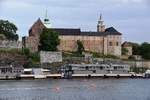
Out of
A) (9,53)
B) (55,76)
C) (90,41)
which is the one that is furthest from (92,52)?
(55,76)

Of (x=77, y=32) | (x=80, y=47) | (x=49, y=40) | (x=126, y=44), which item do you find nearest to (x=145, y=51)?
(x=126, y=44)

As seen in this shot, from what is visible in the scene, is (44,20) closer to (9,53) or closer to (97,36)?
(97,36)

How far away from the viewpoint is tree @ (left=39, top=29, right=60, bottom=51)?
140250 millimetres

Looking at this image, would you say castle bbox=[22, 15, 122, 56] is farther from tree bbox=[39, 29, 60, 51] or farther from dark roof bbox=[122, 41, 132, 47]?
dark roof bbox=[122, 41, 132, 47]

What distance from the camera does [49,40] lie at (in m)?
140

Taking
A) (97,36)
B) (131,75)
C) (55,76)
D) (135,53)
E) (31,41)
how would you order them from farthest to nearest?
(135,53) → (97,36) → (31,41) → (131,75) → (55,76)

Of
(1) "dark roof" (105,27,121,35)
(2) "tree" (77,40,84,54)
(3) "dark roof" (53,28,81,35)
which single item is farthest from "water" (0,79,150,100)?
(1) "dark roof" (105,27,121,35)

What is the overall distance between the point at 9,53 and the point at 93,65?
18677 mm

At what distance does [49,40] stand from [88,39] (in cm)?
1697

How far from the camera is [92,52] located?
153375 millimetres

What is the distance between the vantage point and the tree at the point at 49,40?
140 m

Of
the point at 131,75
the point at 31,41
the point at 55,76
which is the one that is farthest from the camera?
the point at 31,41

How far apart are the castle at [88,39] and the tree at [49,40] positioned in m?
6.00

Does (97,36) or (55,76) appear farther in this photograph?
(97,36)
